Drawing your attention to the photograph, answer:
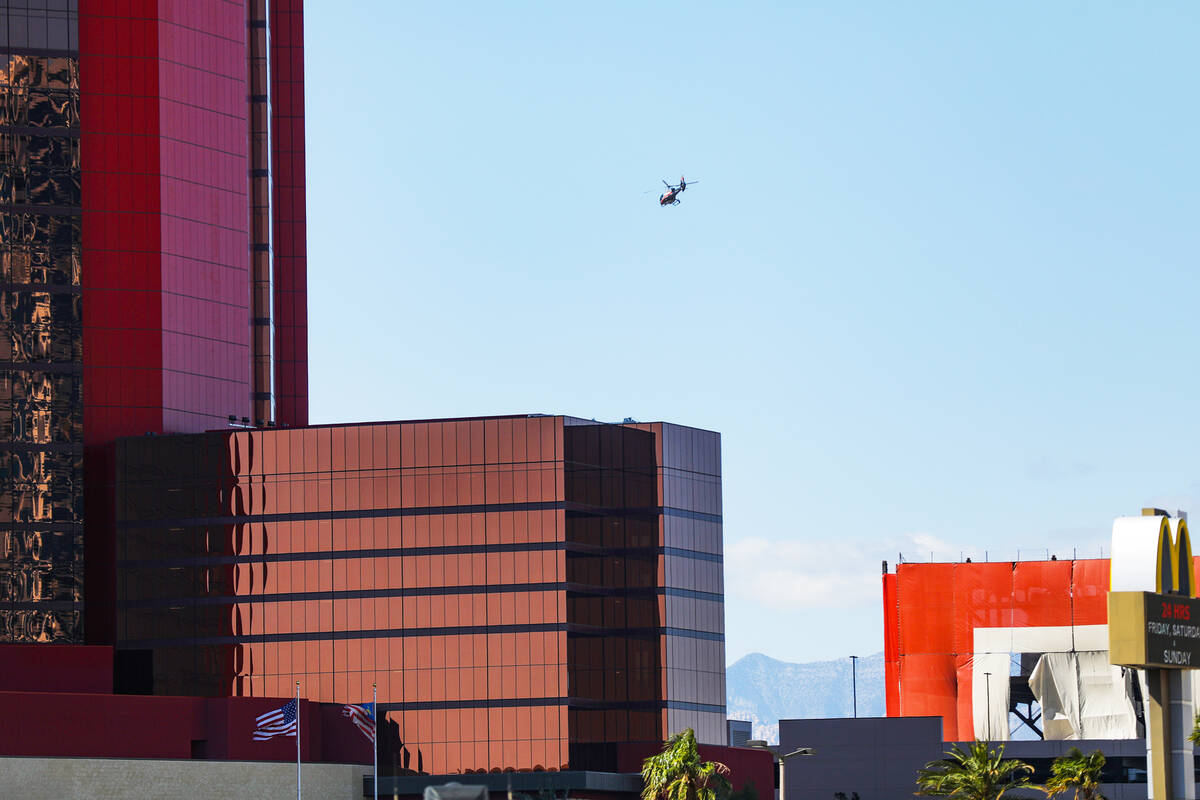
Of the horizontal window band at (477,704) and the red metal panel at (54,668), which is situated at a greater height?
the red metal panel at (54,668)

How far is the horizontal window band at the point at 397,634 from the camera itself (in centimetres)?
15075

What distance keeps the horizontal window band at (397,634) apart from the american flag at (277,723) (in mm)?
9726

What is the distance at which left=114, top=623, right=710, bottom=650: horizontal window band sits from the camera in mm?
150750

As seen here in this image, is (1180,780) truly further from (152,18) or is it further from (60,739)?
(152,18)

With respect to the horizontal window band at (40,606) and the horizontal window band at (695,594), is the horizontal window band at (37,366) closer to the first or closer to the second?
the horizontal window band at (40,606)

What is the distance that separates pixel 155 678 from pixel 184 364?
2479 cm

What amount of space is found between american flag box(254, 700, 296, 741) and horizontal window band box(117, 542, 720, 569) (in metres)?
13.5

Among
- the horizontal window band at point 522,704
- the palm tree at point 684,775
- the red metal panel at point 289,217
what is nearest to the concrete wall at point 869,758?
the horizontal window band at point 522,704

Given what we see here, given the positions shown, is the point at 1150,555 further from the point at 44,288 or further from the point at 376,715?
the point at 44,288

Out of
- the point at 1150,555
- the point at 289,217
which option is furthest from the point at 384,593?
the point at 1150,555

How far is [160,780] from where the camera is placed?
136 meters

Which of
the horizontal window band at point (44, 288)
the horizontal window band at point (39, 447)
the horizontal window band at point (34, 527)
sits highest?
the horizontal window band at point (44, 288)

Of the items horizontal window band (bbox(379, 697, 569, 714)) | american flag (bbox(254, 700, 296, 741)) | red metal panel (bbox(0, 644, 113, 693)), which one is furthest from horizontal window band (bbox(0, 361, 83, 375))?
horizontal window band (bbox(379, 697, 569, 714))

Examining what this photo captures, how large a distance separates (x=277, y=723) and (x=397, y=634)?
14606 millimetres
